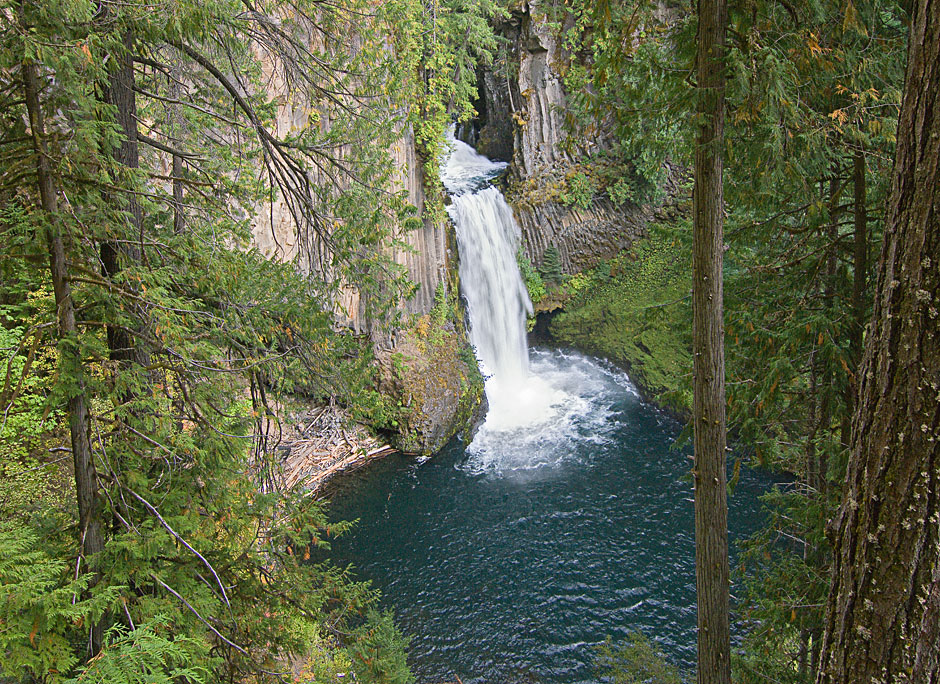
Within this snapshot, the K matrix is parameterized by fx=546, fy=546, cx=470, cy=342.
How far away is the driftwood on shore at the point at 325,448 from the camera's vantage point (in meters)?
11.3

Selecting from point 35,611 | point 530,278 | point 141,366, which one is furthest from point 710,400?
point 530,278

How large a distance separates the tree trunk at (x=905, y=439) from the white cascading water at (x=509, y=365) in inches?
419

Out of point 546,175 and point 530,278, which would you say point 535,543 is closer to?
point 530,278

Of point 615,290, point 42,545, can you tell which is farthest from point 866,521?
point 615,290

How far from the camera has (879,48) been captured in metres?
4.23

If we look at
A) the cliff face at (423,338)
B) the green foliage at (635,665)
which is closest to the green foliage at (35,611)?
the green foliage at (635,665)

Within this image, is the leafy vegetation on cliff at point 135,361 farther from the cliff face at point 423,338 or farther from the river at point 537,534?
the cliff face at point 423,338

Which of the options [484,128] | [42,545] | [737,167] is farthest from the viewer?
[484,128]

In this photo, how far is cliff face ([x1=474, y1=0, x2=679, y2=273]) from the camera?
17.8 meters

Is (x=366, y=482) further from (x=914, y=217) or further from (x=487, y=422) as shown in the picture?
(x=914, y=217)

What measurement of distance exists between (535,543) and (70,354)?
8447 millimetres

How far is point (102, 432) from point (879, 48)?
19.7ft

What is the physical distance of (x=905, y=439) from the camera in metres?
1.70

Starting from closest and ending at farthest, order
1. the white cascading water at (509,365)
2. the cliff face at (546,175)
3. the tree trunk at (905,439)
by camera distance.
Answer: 1. the tree trunk at (905,439)
2. the white cascading water at (509,365)
3. the cliff face at (546,175)
